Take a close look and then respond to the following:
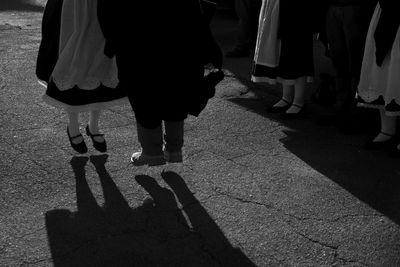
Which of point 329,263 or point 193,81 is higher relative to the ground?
point 193,81

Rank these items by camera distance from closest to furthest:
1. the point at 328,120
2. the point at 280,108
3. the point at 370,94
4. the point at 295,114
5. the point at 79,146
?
the point at 79,146
the point at 370,94
the point at 328,120
the point at 295,114
the point at 280,108

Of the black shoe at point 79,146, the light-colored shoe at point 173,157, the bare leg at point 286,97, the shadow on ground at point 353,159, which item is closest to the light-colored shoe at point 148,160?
the light-colored shoe at point 173,157

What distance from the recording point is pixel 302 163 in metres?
4.48

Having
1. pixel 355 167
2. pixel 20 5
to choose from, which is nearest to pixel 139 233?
pixel 355 167

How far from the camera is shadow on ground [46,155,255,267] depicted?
3174 mm

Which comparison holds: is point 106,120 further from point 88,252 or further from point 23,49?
point 23,49

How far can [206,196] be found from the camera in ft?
12.8

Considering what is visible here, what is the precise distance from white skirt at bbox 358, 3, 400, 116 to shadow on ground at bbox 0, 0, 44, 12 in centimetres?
849

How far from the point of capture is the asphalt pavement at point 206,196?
3.26 metres

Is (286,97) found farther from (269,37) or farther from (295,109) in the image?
(269,37)

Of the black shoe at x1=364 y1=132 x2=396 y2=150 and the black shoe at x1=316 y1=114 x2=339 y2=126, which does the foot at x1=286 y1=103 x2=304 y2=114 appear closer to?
the black shoe at x1=316 y1=114 x2=339 y2=126

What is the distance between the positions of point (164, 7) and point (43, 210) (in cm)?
134

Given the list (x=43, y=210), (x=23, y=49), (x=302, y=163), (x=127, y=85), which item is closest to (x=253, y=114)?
(x=302, y=163)

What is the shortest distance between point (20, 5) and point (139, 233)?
10.0 metres
